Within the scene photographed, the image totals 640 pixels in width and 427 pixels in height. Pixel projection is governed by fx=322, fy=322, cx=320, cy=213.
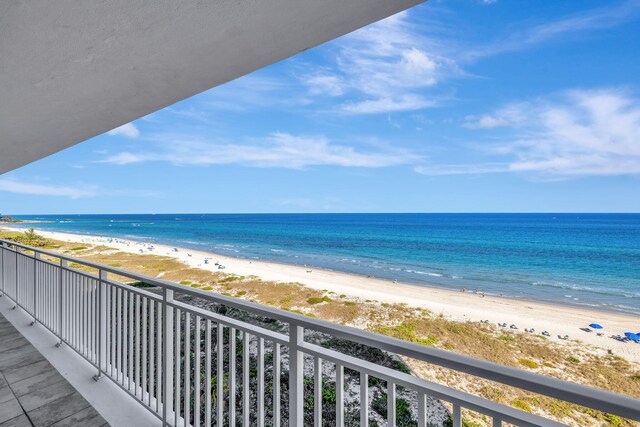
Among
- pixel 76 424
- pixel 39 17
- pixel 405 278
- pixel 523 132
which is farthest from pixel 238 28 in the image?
pixel 523 132

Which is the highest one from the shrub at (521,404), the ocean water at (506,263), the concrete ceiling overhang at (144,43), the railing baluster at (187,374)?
the concrete ceiling overhang at (144,43)

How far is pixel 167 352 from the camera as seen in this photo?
180 cm

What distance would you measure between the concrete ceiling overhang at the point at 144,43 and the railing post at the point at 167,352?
132 centimetres

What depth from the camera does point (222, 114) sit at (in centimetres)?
2961

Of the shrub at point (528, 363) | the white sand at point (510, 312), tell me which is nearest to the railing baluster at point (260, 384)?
the shrub at point (528, 363)

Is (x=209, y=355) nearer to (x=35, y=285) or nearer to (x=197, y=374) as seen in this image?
(x=197, y=374)

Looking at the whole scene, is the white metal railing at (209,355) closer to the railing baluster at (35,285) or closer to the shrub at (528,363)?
the railing baluster at (35,285)

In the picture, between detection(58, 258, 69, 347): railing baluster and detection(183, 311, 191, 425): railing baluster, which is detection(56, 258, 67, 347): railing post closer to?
detection(58, 258, 69, 347): railing baluster

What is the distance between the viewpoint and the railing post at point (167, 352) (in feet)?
5.80

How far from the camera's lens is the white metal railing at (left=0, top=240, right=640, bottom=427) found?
0.75 metres

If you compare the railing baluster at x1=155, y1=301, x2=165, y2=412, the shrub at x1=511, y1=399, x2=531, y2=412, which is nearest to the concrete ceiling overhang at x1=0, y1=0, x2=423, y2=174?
the railing baluster at x1=155, y1=301, x2=165, y2=412

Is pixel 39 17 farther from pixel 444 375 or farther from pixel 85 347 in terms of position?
→ pixel 444 375

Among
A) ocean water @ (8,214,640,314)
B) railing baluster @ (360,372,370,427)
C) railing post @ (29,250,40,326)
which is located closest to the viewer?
railing baluster @ (360,372,370,427)

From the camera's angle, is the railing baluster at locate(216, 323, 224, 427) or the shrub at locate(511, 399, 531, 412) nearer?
the railing baluster at locate(216, 323, 224, 427)
